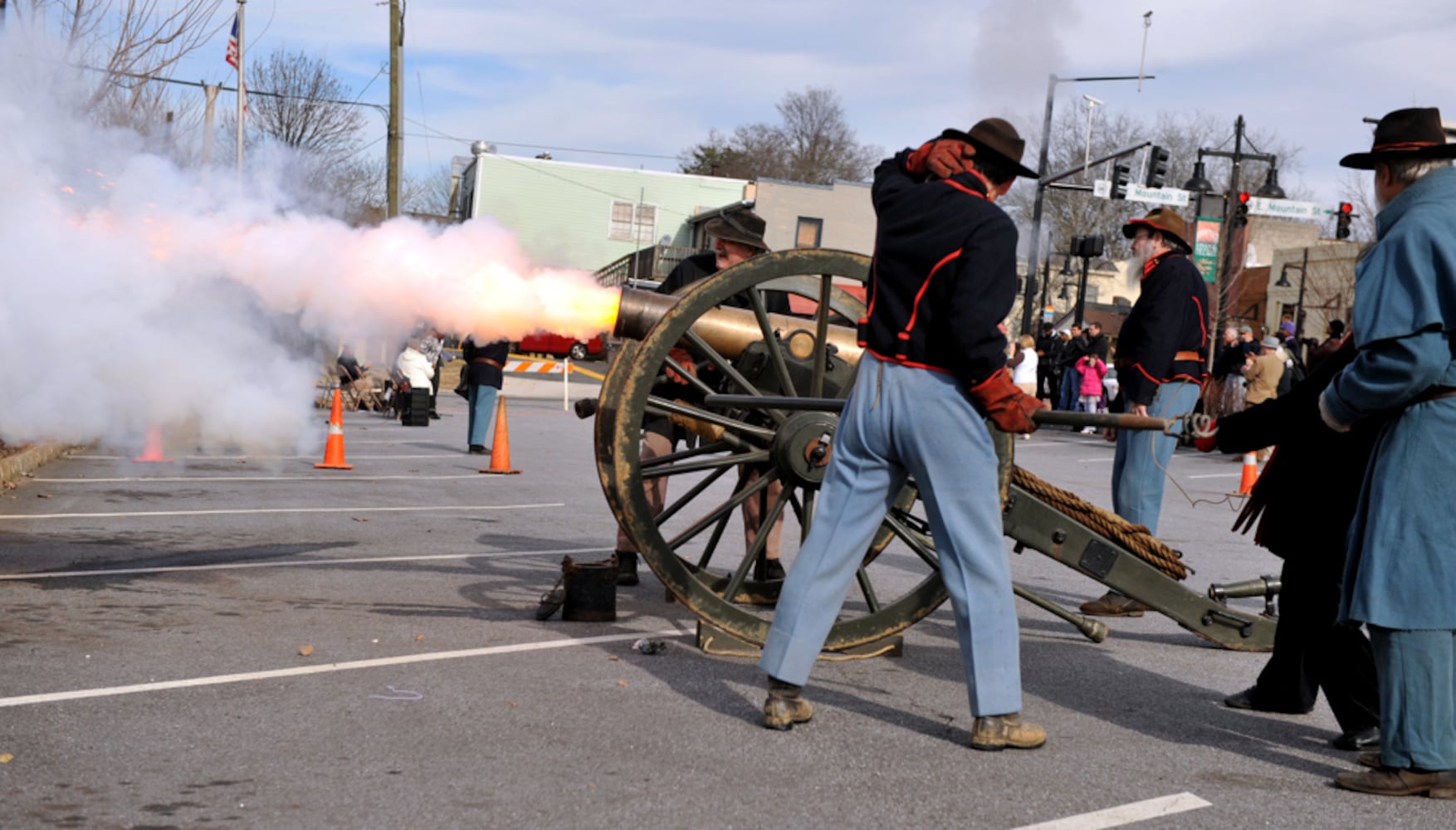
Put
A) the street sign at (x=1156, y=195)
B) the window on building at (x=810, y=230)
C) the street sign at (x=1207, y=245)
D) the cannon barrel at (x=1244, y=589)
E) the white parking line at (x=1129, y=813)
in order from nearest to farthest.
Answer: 1. the white parking line at (x=1129, y=813)
2. the cannon barrel at (x=1244, y=589)
3. the street sign at (x=1156, y=195)
4. the street sign at (x=1207, y=245)
5. the window on building at (x=810, y=230)

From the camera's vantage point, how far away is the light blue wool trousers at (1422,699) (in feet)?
13.0

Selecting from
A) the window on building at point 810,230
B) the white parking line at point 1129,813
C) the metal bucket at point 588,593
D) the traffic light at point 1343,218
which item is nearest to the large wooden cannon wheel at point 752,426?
the metal bucket at point 588,593

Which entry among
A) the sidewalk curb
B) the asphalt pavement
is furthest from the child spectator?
the sidewalk curb

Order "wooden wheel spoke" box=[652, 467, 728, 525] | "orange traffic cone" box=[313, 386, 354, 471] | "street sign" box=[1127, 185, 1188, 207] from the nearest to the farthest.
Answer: "wooden wheel spoke" box=[652, 467, 728, 525] < "orange traffic cone" box=[313, 386, 354, 471] < "street sign" box=[1127, 185, 1188, 207]

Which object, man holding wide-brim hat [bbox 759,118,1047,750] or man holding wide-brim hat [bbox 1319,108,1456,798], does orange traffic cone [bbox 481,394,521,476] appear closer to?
man holding wide-brim hat [bbox 759,118,1047,750]

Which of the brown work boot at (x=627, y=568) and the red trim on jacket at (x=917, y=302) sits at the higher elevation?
the red trim on jacket at (x=917, y=302)

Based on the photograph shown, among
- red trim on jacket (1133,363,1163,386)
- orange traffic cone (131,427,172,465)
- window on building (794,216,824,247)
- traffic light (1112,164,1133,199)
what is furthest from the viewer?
window on building (794,216,824,247)

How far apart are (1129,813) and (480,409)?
1226cm

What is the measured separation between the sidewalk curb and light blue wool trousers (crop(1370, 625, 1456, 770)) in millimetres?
9677

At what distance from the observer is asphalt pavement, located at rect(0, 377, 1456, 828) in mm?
3676

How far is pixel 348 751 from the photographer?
13.1 ft

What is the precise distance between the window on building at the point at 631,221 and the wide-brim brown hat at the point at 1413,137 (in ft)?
147

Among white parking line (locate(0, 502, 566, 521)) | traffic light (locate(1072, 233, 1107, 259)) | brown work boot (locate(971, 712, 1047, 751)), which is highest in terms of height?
traffic light (locate(1072, 233, 1107, 259))

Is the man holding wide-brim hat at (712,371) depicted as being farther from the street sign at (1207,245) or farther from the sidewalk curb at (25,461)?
the street sign at (1207,245)
